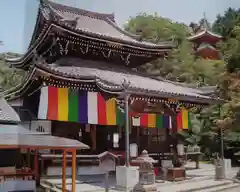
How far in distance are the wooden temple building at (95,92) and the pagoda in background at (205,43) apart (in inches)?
840

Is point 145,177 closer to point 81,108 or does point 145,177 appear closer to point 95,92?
point 81,108

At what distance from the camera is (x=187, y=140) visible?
22469 mm

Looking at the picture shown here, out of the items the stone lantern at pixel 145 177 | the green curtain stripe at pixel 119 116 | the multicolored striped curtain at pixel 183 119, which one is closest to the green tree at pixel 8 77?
the green curtain stripe at pixel 119 116

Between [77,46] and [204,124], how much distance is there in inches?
489

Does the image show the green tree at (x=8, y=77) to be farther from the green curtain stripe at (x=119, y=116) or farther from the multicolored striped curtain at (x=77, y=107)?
the green curtain stripe at (x=119, y=116)

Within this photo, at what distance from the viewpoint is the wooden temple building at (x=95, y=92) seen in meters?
12.0

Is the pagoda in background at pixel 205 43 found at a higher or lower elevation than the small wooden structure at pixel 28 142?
higher

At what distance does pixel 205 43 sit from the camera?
3819 cm

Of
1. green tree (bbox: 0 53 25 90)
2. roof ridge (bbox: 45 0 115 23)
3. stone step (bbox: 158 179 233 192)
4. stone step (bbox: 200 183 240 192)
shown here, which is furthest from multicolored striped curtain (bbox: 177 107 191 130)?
green tree (bbox: 0 53 25 90)

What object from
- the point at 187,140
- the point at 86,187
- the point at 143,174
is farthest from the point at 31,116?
the point at 187,140

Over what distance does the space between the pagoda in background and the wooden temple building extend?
2135cm

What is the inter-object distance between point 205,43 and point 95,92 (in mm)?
28371

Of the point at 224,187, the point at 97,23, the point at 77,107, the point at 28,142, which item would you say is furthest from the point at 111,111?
the point at 97,23

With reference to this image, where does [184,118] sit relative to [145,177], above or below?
above
